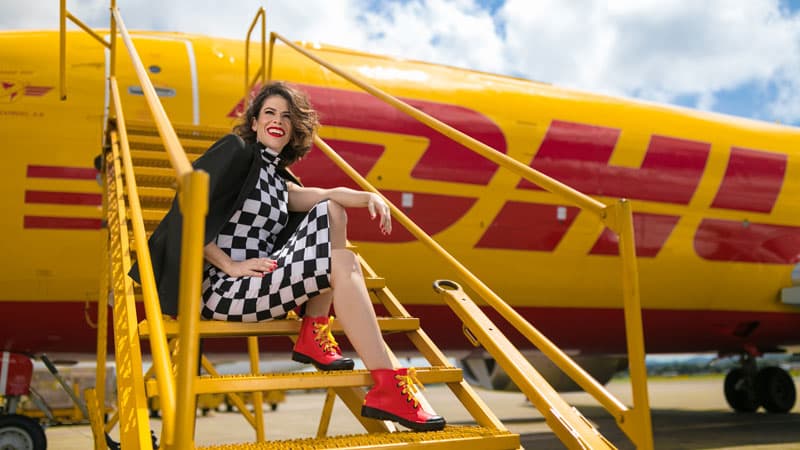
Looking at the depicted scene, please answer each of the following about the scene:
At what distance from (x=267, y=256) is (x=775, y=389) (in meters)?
9.99

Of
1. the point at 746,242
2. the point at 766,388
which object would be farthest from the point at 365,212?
the point at 766,388

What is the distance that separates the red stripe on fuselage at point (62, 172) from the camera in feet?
17.1

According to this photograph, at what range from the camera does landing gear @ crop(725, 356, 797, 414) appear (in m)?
10.4

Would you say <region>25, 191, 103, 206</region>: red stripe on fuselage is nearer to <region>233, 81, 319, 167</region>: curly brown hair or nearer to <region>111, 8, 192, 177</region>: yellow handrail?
<region>111, 8, 192, 177</region>: yellow handrail

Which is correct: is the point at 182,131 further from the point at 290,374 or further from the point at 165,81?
the point at 290,374

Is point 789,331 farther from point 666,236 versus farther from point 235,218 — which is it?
point 235,218

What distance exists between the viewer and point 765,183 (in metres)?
7.93

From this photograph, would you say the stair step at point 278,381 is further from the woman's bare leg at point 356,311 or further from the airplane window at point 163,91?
the airplane window at point 163,91

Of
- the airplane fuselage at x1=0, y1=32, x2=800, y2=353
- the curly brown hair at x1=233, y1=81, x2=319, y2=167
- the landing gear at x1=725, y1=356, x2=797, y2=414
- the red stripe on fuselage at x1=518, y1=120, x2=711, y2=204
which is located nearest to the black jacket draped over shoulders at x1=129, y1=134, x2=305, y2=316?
the curly brown hair at x1=233, y1=81, x2=319, y2=167

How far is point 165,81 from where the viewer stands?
18.8 ft

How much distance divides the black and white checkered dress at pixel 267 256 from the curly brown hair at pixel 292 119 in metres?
0.16

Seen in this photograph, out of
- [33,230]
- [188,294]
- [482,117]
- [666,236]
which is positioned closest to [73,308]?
[33,230]

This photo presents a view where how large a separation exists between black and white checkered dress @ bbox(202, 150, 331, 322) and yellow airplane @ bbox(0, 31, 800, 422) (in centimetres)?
230

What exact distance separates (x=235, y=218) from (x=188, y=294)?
1363mm
